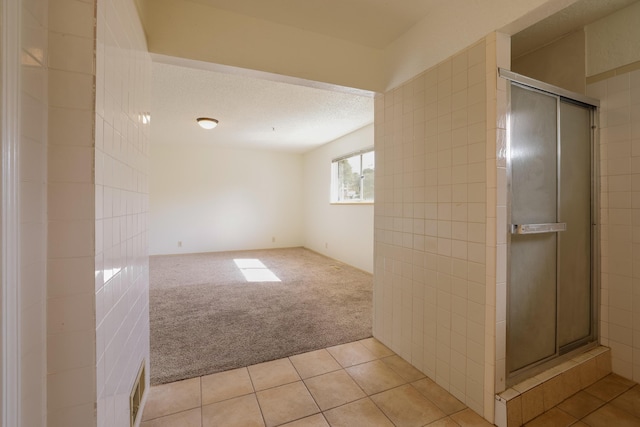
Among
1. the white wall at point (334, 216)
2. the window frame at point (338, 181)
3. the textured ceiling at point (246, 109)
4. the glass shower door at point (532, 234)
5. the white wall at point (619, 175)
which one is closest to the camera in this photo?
the glass shower door at point (532, 234)

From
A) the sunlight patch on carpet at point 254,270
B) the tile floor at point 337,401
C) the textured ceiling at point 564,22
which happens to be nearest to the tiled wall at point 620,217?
the tile floor at point 337,401

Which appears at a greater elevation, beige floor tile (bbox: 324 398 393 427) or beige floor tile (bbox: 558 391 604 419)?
beige floor tile (bbox: 558 391 604 419)

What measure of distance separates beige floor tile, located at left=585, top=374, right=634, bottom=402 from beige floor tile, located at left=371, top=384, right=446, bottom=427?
1047 mm

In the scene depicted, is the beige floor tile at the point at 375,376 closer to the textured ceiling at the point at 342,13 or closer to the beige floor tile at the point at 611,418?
the beige floor tile at the point at 611,418

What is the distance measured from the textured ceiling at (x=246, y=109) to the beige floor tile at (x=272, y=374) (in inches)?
86.0

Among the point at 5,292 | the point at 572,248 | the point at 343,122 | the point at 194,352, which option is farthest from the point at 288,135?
the point at 5,292

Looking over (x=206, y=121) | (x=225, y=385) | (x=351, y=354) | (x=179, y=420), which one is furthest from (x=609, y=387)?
(x=206, y=121)

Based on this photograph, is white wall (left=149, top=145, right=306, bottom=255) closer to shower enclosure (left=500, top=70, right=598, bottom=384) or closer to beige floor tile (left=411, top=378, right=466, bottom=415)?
beige floor tile (left=411, top=378, right=466, bottom=415)

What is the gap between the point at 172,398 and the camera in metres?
1.63

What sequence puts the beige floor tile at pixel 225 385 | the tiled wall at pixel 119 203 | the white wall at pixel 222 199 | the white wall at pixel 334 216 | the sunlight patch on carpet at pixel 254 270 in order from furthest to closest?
the white wall at pixel 222 199, the white wall at pixel 334 216, the sunlight patch on carpet at pixel 254 270, the beige floor tile at pixel 225 385, the tiled wall at pixel 119 203

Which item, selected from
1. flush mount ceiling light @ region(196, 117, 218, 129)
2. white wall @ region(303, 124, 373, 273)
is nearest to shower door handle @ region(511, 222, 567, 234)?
white wall @ region(303, 124, 373, 273)

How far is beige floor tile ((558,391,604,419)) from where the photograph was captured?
154cm

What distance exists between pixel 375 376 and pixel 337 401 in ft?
1.18

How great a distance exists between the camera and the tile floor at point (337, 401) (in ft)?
4.83
